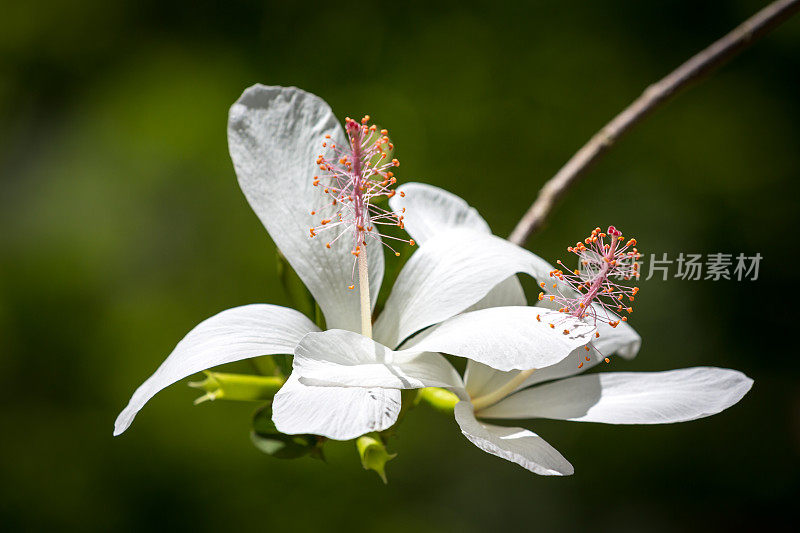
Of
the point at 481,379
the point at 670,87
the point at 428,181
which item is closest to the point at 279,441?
the point at 481,379

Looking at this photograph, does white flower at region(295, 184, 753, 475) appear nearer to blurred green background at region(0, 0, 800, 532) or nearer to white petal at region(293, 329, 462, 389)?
white petal at region(293, 329, 462, 389)

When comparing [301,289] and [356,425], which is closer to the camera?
[356,425]

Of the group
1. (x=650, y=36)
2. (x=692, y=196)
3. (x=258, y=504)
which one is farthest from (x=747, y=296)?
(x=258, y=504)

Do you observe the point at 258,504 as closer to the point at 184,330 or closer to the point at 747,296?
the point at 184,330

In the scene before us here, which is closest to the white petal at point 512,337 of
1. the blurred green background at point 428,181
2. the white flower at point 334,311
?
the white flower at point 334,311

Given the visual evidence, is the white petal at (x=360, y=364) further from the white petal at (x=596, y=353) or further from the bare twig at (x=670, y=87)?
the bare twig at (x=670, y=87)
